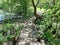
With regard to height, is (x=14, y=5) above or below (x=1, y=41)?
above

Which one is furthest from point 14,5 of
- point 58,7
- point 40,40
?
point 58,7

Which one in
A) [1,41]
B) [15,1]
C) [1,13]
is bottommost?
[1,41]

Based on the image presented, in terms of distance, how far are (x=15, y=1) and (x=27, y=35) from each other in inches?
200

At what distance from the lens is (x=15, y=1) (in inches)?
441

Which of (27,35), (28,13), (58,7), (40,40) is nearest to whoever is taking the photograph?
(58,7)

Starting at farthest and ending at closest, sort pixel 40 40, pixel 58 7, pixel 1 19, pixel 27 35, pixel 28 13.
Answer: pixel 28 13 < pixel 1 19 < pixel 27 35 < pixel 40 40 < pixel 58 7

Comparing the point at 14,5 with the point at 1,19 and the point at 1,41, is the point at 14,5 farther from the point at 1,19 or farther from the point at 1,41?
the point at 1,41

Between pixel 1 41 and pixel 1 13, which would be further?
pixel 1 13

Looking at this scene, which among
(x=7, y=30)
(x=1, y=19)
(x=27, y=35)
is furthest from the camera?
(x=1, y=19)

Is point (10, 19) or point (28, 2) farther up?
point (28, 2)

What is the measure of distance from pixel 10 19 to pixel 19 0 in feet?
5.27

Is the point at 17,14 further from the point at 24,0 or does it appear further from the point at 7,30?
the point at 7,30

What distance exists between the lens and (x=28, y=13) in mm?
11969

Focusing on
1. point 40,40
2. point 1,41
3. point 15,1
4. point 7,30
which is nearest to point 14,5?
point 15,1
